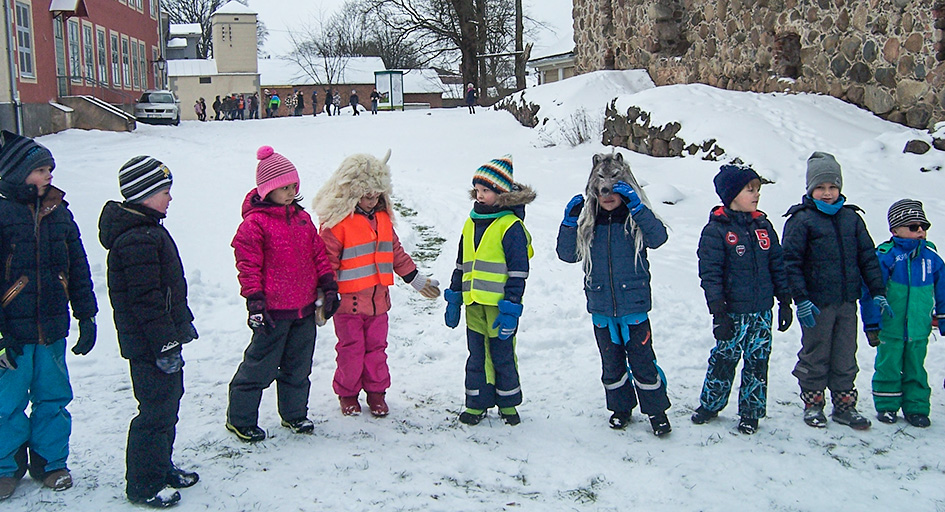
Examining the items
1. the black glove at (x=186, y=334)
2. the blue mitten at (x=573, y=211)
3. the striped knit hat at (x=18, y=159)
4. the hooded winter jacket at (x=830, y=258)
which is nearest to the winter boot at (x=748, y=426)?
the hooded winter jacket at (x=830, y=258)

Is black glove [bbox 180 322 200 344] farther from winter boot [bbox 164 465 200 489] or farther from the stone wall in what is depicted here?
the stone wall

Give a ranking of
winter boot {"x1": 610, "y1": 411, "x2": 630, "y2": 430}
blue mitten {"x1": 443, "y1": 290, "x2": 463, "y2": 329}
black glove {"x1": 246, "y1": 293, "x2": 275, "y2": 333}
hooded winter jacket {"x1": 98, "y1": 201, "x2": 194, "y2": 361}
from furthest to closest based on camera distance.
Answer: blue mitten {"x1": 443, "y1": 290, "x2": 463, "y2": 329}
winter boot {"x1": 610, "y1": 411, "x2": 630, "y2": 430}
black glove {"x1": 246, "y1": 293, "x2": 275, "y2": 333}
hooded winter jacket {"x1": 98, "y1": 201, "x2": 194, "y2": 361}

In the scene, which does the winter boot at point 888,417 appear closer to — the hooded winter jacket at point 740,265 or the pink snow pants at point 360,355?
the hooded winter jacket at point 740,265

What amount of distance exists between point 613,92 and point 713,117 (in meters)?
5.02

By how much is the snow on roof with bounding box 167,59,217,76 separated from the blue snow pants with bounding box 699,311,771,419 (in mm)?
53091

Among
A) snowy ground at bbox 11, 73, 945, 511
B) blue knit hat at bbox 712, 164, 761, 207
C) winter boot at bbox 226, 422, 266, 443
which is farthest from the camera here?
blue knit hat at bbox 712, 164, 761, 207

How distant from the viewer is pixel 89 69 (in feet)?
93.1

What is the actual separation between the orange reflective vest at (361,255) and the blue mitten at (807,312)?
2425 millimetres

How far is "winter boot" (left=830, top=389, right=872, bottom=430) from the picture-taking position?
4.68 metres

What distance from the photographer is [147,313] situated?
359 cm

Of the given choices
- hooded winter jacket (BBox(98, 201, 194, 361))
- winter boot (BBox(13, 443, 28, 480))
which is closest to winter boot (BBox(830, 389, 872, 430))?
hooded winter jacket (BBox(98, 201, 194, 361))

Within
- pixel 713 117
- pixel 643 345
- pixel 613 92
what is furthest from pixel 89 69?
pixel 643 345

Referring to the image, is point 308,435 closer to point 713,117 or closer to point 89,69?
point 713,117

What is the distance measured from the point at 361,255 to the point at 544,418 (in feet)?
4.91
